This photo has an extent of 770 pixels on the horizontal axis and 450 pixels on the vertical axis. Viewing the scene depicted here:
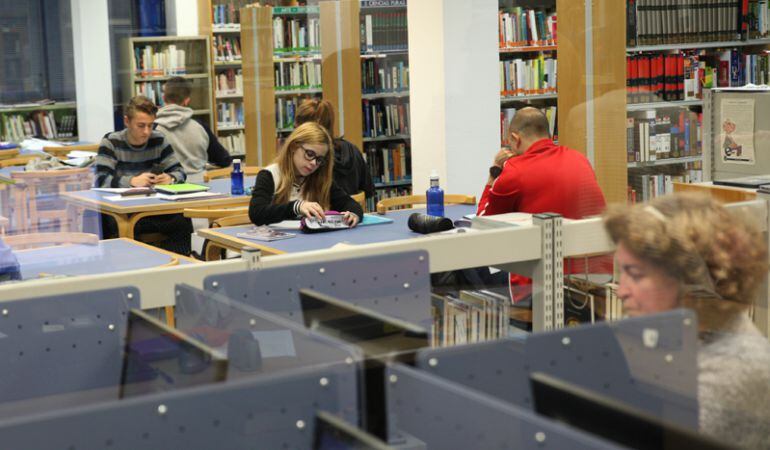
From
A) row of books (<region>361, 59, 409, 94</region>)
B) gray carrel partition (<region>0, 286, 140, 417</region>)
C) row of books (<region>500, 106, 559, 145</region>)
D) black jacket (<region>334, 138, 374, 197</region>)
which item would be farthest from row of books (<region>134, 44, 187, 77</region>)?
gray carrel partition (<region>0, 286, 140, 417</region>)

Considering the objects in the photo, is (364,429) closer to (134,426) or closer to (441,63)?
(134,426)

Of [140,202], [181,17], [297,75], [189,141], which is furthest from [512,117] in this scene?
[181,17]

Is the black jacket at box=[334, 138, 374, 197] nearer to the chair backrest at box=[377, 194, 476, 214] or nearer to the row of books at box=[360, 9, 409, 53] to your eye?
the chair backrest at box=[377, 194, 476, 214]

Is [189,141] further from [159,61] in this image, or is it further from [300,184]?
[300,184]

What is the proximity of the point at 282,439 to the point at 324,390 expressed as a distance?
10 centimetres

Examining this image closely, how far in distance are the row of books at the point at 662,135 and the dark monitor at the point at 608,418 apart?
506cm

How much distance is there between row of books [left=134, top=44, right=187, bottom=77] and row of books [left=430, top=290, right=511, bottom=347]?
6021mm

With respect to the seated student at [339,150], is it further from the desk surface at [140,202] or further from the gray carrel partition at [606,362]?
the gray carrel partition at [606,362]

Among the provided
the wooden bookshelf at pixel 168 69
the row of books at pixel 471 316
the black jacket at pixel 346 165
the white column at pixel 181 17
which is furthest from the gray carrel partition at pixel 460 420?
the white column at pixel 181 17

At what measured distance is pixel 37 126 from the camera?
8078mm

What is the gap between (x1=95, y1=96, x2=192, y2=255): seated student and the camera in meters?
6.30

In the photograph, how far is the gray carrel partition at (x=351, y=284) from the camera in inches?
104

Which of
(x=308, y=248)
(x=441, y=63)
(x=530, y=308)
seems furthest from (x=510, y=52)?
(x=530, y=308)

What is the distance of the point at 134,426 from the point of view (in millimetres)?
1622
